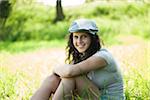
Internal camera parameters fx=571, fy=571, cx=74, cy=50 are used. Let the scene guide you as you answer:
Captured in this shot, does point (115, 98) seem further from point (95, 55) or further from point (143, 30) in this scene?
point (143, 30)

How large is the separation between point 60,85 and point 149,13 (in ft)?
26.4

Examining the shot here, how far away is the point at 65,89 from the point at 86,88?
0.46 feet

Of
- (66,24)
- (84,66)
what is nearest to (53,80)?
(84,66)

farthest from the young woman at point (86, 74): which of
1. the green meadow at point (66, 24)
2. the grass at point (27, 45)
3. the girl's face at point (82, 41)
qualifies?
the green meadow at point (66, 24)

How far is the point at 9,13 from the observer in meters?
11.5

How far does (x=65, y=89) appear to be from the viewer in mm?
3789

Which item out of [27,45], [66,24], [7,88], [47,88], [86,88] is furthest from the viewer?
[66,24]

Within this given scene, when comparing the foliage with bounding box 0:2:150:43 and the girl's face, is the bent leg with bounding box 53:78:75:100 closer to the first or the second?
the girl's face

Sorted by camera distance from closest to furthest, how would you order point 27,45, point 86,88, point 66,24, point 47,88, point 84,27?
point 86,88, point 84,27, point 47,88, point 27,45, point 66,24

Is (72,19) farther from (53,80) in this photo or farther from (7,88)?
(53,80)

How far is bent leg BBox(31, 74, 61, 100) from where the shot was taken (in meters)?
4.06

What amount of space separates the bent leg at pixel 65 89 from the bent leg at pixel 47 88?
0.82 ft

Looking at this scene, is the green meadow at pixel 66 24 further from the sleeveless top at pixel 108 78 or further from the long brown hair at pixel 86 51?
the sleeveless top at pixel 108 78

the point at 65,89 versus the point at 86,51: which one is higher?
the point at 86,51
